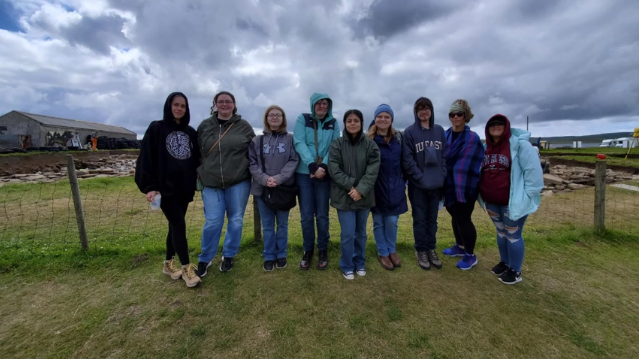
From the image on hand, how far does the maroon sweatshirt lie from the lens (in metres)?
3.58

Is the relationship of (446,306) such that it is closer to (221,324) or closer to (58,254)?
(221,324)

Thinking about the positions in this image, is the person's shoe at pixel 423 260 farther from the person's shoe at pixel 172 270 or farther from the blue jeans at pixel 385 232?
the person's shoe at pixel 172 270

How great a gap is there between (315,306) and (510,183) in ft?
9.00

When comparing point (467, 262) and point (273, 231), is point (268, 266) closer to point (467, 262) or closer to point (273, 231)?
point (273, 231)

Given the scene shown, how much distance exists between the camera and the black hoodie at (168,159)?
3383 millimetres

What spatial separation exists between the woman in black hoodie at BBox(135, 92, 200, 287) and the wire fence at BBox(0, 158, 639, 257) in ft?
4.42

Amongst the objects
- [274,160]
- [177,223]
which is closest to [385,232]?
[274,160]

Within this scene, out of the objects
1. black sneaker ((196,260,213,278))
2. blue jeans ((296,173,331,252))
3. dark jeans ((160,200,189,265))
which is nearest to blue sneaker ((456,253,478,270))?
blue jeans ((296,173,331,252))

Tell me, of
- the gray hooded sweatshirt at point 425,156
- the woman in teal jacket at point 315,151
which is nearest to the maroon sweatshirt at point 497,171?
the gray hooded sweatshirt at point 425,156

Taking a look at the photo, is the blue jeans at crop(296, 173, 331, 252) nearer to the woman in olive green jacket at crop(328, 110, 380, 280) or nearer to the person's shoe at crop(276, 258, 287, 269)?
the woman in olive green jacket at crop(328, 110, 380, 280)

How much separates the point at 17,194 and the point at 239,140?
11.8 metres

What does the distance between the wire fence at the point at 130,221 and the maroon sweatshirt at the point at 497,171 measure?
182 cm

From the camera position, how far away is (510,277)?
3.88 m

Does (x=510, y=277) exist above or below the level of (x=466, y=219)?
below
